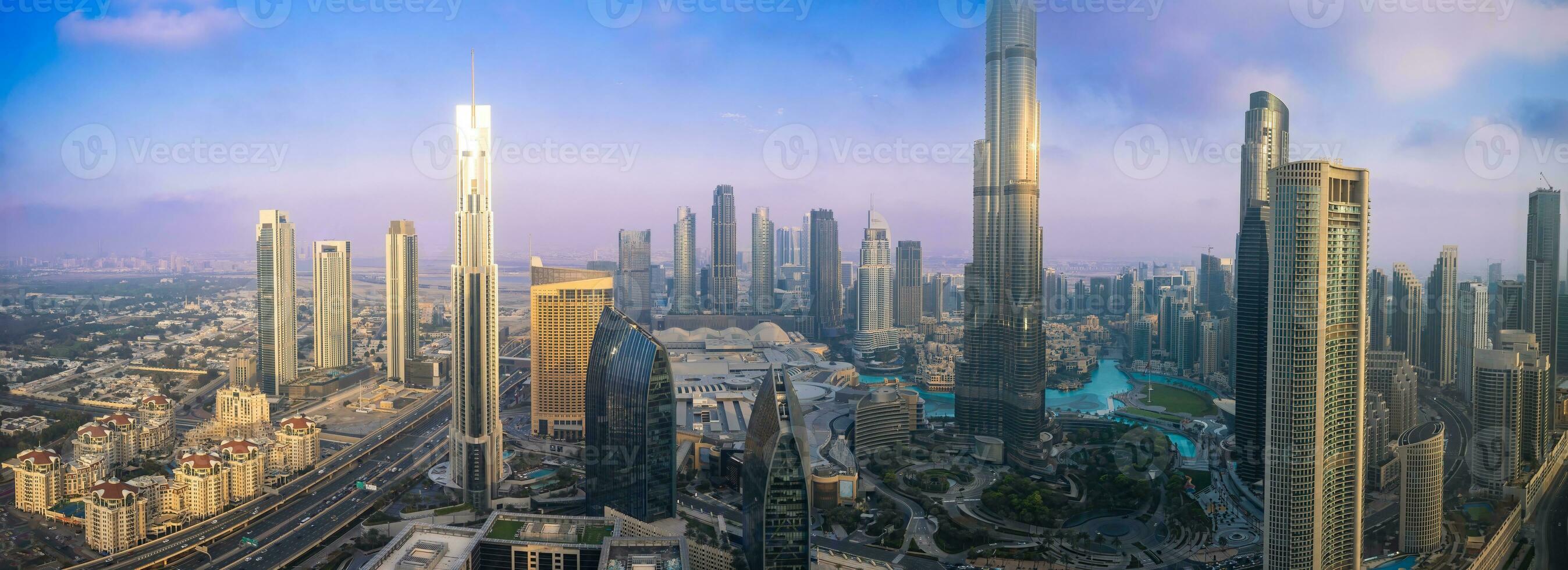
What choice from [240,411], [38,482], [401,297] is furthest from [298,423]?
[401,297]

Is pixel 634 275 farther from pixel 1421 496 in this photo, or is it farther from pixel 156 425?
pixel 1421 496

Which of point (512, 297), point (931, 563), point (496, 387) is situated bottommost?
point (931, 563)

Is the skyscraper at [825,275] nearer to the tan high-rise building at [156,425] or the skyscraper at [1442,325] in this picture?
the skyscraper at [1442,325]

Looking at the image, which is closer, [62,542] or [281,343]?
[62,542]

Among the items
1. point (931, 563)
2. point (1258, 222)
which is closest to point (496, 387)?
point (931, 563)

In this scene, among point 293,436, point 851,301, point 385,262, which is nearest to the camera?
point 293,436

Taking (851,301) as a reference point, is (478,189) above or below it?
above

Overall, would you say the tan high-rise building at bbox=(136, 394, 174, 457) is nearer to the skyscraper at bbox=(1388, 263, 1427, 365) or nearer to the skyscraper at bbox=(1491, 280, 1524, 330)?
the skyscraper at bbox=(1491, 280, 1524, 330)

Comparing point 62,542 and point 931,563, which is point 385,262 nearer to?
point 62,542

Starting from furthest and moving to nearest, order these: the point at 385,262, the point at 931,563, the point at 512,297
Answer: the point at 385,262
the point at 512,297
the point at 931,563
